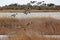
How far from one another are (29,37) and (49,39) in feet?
3.44

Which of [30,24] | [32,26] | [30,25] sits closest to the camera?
[32,26]

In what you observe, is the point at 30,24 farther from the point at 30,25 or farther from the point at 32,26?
the point at 32,26

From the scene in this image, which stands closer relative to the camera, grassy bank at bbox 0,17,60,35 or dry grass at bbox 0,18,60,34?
grassy bank at bbox 0,17,60,35

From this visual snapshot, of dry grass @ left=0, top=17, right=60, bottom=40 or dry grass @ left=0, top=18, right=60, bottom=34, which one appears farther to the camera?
dry grass @ left=0, top=18, right=60, bottom=34

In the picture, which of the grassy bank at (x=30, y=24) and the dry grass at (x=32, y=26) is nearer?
the dry grass at (x=32, y=26)

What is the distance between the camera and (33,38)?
14.2m

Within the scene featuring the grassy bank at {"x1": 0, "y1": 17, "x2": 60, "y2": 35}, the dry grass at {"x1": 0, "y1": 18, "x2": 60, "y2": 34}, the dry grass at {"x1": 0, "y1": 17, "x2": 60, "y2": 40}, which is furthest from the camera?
Answer: the dry grass at {"x1": 0, "y1": 18, "x2": 60, "y2": 34}

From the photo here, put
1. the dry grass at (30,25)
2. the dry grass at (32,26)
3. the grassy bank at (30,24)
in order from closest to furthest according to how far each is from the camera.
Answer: the dry grass at (32,26)
the grassy bank at (30,24)
the dry grass at (30,25)

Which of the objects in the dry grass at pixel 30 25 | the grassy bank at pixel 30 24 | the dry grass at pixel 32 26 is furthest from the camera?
the dry grass at pixel 30 25

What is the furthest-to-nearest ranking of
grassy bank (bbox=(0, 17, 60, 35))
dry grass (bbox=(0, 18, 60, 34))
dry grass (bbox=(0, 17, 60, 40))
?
dry grass (bbox=(0, 18, 60, 34)), grassy bank (bbox=(0, 17, 60, 35)), dry grass (bbox=(0, 17, 60, 40))

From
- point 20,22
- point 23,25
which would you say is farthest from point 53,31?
point 20,22

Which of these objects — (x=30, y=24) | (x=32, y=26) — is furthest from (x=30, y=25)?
(x=32, y=26)

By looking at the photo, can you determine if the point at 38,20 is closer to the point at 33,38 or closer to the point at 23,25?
the point at 23,25

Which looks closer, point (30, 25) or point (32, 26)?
point (32, 26)
